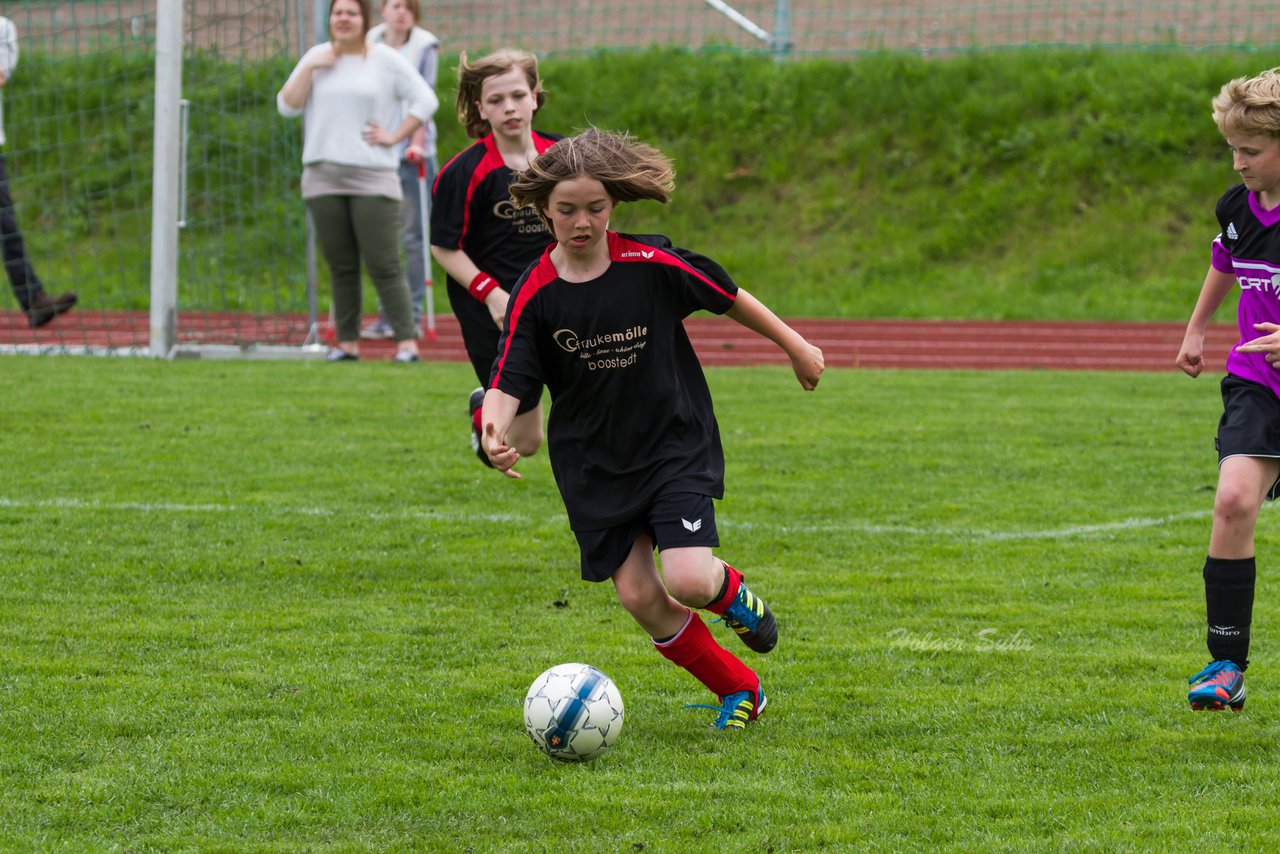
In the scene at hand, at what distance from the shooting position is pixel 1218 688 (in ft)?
13.8

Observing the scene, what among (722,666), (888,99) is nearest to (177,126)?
(722,666)

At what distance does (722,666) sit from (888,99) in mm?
16061

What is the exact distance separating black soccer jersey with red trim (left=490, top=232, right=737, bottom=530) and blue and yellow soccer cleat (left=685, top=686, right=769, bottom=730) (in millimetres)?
549

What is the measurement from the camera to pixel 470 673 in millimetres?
4711

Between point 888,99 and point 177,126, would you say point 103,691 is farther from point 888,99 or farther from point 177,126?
point 888,99

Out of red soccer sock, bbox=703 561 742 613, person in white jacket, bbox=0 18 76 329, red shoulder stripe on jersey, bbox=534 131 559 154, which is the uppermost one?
red shoulder stripe on jersey, bbox=534 131 559 154

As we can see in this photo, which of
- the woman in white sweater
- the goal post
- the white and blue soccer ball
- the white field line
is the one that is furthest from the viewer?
the goal post

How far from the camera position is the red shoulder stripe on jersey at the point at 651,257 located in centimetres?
438

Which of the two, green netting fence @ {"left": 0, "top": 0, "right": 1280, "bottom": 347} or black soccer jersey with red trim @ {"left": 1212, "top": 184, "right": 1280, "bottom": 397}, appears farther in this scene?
green netting fence @ {"left": 0, "top": 0, "right": 1280, "bottom": 347}

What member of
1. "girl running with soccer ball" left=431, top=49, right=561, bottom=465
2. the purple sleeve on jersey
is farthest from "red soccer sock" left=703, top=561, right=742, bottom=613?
"girl running with soccer ball" left=431, top=49, right=561, bottom=465

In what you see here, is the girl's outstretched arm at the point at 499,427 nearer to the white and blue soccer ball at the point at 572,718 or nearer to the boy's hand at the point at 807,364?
the white and blue soccer ball at the point at 572,718

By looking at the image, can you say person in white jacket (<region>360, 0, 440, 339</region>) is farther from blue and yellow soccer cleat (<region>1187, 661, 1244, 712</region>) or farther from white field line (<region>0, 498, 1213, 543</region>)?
blue and yellow soccer cleat (<region>1187, 661, 1244, 712</region>)

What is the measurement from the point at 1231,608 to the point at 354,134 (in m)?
8.02

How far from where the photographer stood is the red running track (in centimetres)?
1288
